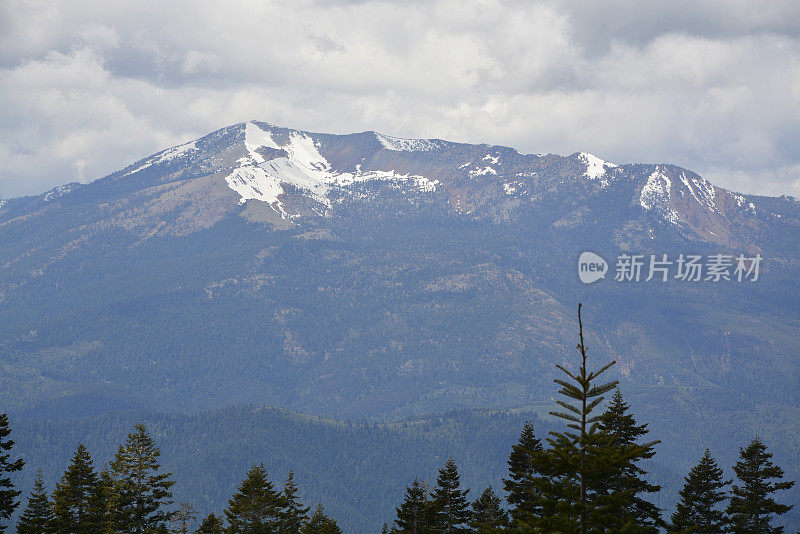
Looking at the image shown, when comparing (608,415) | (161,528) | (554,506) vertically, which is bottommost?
(161,528)

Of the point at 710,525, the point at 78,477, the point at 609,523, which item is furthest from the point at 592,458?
the point at 78,477

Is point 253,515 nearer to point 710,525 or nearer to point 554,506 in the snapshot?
point 710,525

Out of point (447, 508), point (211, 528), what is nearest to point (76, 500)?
point (211, 528)

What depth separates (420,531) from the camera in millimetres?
67375

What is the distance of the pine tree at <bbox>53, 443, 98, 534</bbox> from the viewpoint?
65.1 metres

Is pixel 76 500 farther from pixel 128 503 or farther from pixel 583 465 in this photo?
pixel 583 465

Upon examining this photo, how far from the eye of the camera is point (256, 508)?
65.6 m

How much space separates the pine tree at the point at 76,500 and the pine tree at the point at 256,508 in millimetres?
10589

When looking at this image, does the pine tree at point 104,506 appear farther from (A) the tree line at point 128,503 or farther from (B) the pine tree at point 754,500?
(B) the pine tree at point 754,500

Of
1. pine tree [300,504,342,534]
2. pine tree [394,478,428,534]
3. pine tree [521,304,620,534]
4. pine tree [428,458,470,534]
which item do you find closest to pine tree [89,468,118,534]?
pine tree [300,504,342,534]

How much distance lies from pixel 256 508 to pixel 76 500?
45.6 feet

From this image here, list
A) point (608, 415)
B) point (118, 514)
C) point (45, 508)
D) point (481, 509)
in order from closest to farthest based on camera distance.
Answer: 1. point (608, 415)
2. point (118, 514)
3. point (45, 508)
4. point (481, 509)

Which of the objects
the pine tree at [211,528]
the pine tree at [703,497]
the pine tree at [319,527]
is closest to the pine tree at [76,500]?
the pine tree at [211,528]

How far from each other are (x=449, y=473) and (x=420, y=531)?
4.94m
